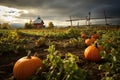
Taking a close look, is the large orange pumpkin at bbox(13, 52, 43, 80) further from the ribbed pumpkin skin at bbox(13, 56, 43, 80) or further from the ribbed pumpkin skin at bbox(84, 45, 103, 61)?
the ribbed pumpkin skin at bbox(84, 45, 103, 61)

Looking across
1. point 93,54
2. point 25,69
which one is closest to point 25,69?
point 25,69

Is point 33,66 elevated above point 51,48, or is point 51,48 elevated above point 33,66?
point 51,48

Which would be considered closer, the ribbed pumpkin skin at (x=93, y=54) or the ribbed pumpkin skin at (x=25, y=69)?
the ribbed pumpkin skin at (x=25, y=69)

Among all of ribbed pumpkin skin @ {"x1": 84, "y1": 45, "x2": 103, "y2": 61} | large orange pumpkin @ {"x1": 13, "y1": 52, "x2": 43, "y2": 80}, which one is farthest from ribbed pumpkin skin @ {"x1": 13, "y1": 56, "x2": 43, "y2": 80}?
ribbed pumpkin skin @ {"x1": 84, "y1": 45, "x2": 103, "y2": 61}

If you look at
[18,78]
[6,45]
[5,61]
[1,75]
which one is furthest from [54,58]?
[6,45]

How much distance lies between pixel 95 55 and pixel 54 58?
1.98 meters

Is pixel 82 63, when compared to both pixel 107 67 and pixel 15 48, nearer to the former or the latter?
pixel 107 67

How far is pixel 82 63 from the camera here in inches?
189

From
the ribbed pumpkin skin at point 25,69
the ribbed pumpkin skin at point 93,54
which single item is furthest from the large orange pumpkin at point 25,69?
the ribbed pumpkin skin at point 93,54

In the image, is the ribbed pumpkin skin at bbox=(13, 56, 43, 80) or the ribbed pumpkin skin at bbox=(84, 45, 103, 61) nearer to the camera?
the ribbed pumpkin skin at bbox=(13, 56, 43, 80)

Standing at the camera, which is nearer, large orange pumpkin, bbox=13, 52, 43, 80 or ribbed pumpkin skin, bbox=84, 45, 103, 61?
large orange pumpkin, bbox=13, 52, 43, 80

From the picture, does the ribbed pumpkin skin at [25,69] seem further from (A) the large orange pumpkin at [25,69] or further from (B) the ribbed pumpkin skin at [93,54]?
(B) the ribbed pumpkin skin at [93,54]

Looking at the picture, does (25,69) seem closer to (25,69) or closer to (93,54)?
(25,69)

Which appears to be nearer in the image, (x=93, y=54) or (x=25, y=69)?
(x=25, y=69)
